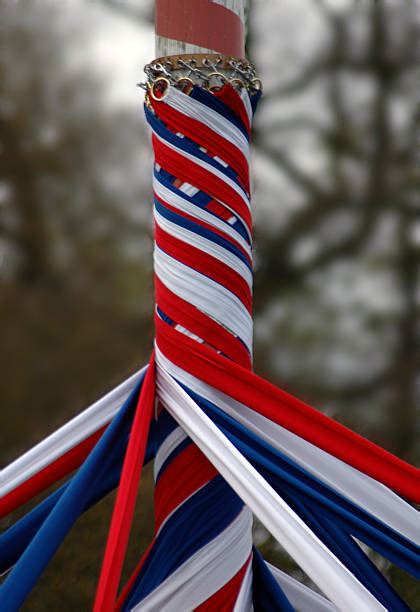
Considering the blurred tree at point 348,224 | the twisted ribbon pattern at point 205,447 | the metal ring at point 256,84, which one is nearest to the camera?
the twisted ribbon pattern at point 205,447

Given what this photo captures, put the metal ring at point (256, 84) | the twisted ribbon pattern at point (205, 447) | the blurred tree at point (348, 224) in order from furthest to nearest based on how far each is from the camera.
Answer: the blurred tree at point (348, 224) < the metal ring at point (256, 84) < the twisted ribbon pattern at point (205, 447)

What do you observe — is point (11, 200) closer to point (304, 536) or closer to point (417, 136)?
point (417, 136)

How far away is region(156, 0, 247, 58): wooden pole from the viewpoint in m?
0.72

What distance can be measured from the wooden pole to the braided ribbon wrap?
5cm

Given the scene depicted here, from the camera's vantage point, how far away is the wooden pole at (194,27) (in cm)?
72

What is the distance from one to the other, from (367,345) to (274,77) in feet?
1.87

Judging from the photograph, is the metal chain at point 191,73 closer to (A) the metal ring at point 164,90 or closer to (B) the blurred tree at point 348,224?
(A) the metal ring at point 164,90

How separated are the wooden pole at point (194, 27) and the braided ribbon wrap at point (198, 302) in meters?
0.05

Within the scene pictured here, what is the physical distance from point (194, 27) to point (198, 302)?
0.92ft

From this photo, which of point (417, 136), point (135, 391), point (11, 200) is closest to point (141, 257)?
point (11, 200)

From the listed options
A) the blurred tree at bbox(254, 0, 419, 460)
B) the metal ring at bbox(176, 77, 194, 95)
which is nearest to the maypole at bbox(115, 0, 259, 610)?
the metal ring at bbox(176, 77, 194, 95)

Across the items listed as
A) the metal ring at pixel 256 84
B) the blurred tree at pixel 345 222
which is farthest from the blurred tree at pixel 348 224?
the metal ring at pixel 256 84

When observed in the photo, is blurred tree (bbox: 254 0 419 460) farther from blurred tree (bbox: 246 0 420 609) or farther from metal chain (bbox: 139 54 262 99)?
metal chain (bbox: 139 54 262 99)

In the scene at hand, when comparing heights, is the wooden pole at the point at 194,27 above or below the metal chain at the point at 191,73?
above
